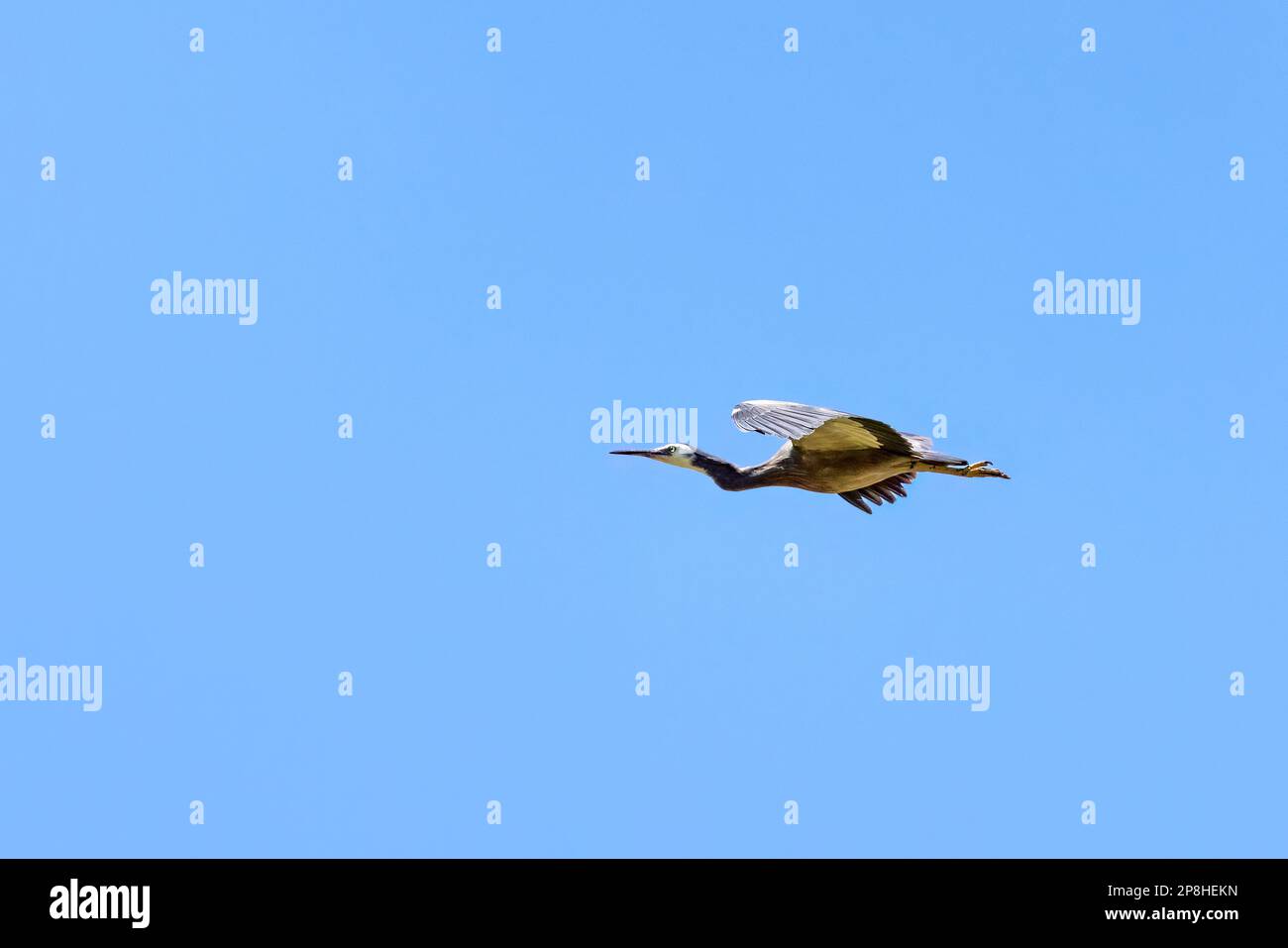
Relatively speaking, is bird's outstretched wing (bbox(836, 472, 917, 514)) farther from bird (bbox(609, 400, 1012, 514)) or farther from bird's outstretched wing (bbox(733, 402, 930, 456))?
bird's outstretched wing (bbox(733, 402, 930, 456))

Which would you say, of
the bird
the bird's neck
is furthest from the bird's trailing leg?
the bird's neck

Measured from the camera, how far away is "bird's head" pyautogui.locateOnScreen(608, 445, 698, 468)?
22109mm

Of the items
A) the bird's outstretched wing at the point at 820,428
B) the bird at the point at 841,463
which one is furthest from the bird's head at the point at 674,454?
the bird's outstretched wing at the point at 820,428

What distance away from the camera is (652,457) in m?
22.5

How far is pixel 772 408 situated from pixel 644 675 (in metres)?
9.38

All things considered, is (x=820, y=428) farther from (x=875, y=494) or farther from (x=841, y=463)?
(x=875, y=494)

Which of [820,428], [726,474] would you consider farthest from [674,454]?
[820,428]

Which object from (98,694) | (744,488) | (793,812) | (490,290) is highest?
(490,290)

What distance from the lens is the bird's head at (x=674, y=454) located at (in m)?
22.1

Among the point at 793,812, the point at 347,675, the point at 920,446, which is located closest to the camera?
the point at 920,446

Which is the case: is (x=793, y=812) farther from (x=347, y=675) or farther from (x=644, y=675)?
(x=347, y=675)

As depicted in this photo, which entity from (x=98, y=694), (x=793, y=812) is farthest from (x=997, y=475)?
(x=98, y=694)

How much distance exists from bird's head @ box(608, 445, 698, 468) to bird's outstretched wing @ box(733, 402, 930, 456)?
5.95 feet

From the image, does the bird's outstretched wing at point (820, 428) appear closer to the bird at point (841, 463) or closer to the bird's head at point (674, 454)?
the bird at point (841, 463)
